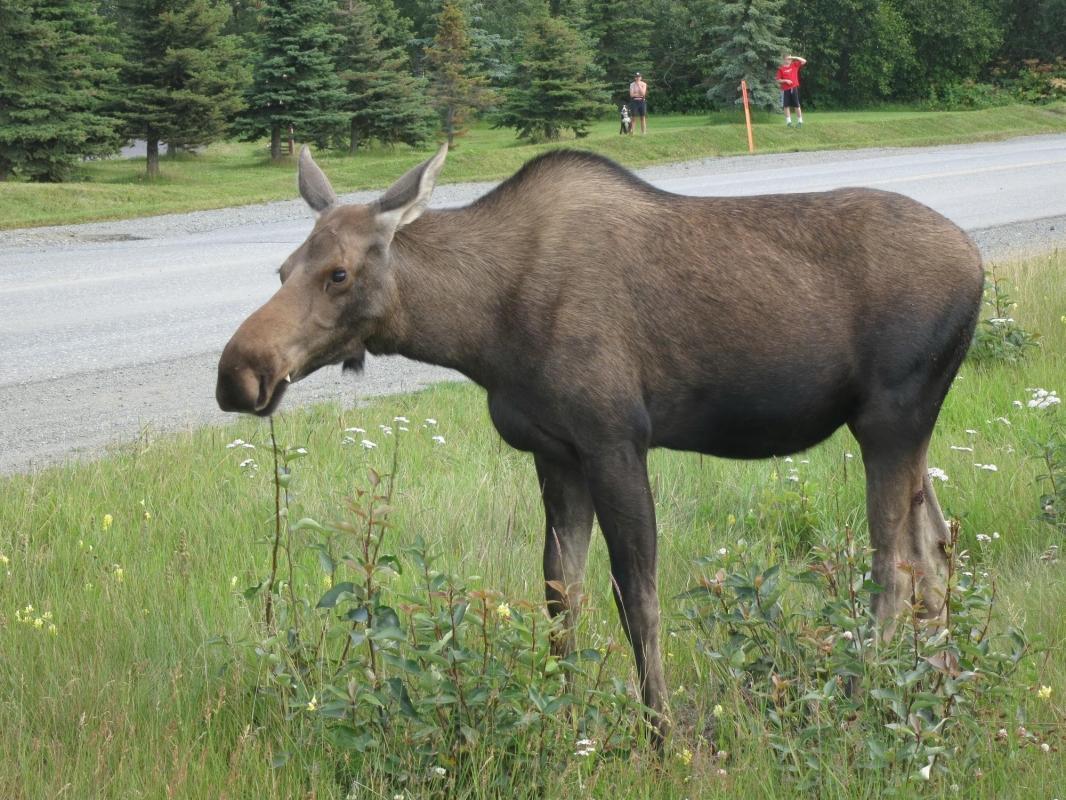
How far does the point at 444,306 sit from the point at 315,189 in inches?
28.4

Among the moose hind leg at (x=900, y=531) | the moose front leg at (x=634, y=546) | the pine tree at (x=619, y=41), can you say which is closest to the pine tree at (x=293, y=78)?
the pine tree at (x=619, y=41)

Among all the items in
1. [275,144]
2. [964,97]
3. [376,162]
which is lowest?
[376,162]

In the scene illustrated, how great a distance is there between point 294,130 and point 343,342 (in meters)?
31.7

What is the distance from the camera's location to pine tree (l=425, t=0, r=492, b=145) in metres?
43.6

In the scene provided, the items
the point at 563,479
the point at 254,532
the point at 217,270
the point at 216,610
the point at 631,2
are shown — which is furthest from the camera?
the point at 631,2

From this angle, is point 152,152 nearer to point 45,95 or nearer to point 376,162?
point 45,95

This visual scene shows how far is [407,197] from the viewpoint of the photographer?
4.43m

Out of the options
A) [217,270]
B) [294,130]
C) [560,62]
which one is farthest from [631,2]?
[217,270]

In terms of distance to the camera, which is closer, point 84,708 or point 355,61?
point 84,708

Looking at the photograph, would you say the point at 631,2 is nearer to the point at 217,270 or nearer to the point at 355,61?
the point at 355,61

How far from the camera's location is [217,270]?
14.5 meters

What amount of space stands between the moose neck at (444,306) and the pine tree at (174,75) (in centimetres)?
2921

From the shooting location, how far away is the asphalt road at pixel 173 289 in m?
8.89

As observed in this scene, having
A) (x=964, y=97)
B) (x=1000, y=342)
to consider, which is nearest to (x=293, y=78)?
(x=964, y=97)
